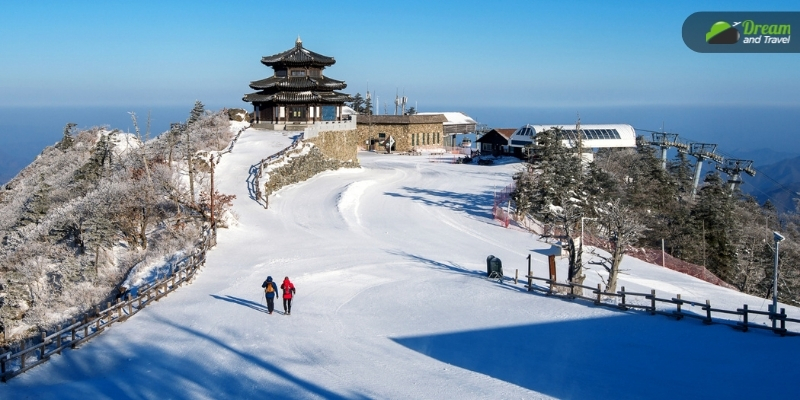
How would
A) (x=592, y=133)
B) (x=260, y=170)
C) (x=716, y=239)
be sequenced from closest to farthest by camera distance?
(x=716, y=239) → (x=260, y=170) → (x=592, y=133)

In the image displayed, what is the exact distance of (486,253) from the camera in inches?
1153

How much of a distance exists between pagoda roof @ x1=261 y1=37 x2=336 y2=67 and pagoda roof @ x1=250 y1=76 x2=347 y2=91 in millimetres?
1232

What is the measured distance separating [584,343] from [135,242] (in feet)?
70.1

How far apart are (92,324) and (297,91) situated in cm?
3781

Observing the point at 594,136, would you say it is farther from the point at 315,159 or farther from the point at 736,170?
the point at 315,159

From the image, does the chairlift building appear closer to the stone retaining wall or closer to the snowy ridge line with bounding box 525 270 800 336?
the stone retaining wall

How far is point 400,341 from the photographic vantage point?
17047mm

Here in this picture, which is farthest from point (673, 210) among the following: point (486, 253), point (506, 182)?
point (486, 253)

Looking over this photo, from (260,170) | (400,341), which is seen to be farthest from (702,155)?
(400,341)

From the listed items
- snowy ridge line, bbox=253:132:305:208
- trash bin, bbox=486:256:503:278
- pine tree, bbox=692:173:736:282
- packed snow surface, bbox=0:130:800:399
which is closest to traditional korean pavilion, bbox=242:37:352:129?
snowy ridge line, bbox=253:132:305:208

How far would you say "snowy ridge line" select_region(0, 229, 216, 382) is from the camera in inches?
588

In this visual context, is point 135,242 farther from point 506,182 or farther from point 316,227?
point 506,182

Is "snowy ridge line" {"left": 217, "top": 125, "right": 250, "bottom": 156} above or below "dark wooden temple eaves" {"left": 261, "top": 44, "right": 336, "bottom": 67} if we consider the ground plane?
below

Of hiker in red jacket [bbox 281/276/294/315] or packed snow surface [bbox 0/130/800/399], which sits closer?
→ packed snow surface [bbox 0/130/800/399]
